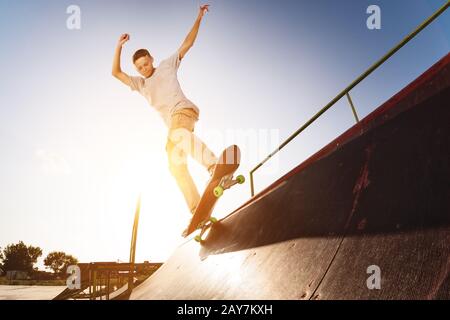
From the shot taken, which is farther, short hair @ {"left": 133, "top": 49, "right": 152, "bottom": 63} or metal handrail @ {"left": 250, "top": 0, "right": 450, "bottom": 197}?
short hair @ {"left": 133, "top": 49, "right": 152, "bottom": 63}

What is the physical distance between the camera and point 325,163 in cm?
268

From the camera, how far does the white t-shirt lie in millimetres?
4191

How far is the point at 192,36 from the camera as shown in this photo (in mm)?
4340

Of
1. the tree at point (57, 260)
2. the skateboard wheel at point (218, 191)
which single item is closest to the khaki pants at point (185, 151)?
the skateboard wheel at point (218, 191)

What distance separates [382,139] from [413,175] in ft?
1.69

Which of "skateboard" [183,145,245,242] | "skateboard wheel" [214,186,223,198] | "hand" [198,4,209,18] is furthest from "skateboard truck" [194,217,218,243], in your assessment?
"hand" [198,4,209,18]

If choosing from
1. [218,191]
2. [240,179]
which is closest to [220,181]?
[218,191]

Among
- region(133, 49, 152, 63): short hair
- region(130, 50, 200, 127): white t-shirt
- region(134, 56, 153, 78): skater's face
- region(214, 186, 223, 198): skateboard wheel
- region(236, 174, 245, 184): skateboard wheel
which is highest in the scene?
region(133, 49, 152, 63): short hair

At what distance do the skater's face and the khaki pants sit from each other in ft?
3.24

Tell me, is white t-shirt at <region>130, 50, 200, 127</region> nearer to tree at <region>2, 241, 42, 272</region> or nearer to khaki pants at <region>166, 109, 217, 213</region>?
khaki pants at <region>166, 109, 217, 213</region>

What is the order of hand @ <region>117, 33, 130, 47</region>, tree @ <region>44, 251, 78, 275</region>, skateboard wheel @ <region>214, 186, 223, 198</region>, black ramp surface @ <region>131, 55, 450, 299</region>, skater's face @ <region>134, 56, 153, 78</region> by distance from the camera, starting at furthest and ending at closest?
1. tree @ <region>44, 251, 78, 275</region>
2. hand @ <region>117, 33, 130, 47</region>
3. skater's face @ <region>134, 56, 153, 78</region>
4. skateboard wheel @ <region>214, 186, 223, 198</region>
5. black ramp surface @ <region>131, 55, 450, 299</region>

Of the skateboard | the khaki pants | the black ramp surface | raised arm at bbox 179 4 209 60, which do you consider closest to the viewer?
the black ramp surface
